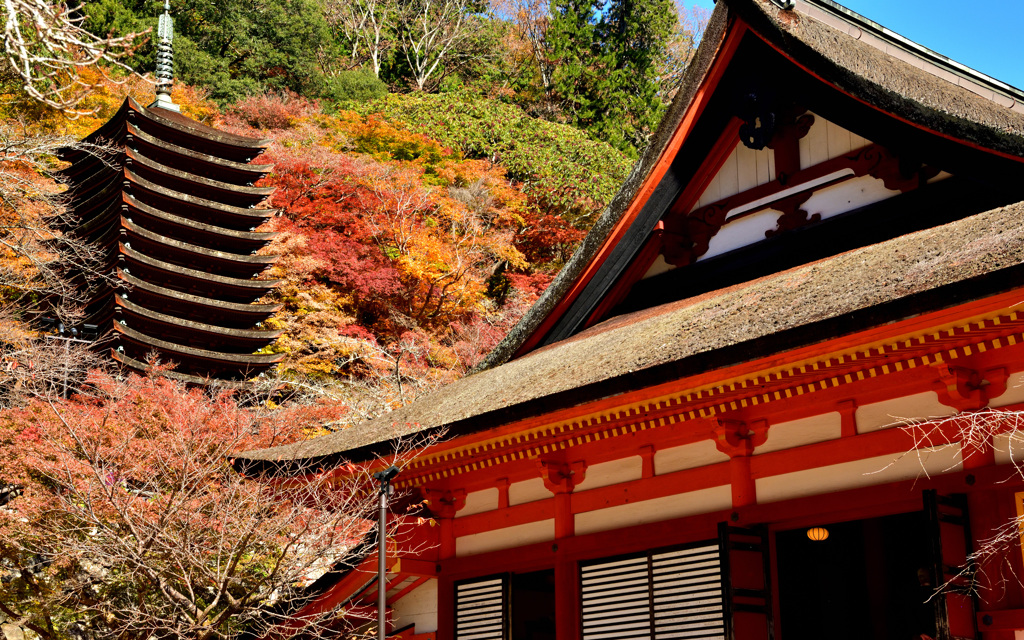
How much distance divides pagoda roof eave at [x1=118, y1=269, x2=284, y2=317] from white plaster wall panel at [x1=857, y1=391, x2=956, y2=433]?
1502cm

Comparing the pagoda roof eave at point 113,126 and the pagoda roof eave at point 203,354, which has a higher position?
the pagoda roof eave at point 113,126

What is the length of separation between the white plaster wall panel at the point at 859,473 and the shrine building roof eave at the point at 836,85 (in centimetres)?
216

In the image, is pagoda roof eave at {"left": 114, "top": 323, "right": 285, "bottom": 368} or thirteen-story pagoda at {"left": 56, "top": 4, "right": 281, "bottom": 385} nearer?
pagoda roof eave at {"left": 114, "top": 323, "right": 285, "bottom": 368}

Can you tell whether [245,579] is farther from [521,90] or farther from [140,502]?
[521,90]

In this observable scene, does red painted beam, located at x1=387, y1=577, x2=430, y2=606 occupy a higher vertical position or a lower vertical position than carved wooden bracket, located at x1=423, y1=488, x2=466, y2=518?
lower

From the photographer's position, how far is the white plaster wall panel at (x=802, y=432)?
235 inches

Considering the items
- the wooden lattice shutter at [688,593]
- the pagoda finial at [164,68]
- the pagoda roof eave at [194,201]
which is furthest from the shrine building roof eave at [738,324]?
the pagoda finial at [164,68]

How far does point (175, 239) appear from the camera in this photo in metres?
19.5

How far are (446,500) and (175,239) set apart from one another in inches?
525

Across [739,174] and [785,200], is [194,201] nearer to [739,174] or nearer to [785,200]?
→ [739,174]

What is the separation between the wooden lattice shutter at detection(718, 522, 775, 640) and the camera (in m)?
5.91

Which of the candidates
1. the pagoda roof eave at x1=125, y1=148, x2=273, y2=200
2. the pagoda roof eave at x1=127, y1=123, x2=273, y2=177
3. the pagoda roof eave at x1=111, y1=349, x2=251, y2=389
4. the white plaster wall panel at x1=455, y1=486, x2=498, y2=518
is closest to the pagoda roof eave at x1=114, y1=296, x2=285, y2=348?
the pagoda roof eave at x1=111, y1=349, x2=251, y2=389

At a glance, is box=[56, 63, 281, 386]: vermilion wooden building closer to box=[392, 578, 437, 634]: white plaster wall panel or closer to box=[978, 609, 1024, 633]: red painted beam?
box=[392, 578, 437, 634]: white plaster wall panel

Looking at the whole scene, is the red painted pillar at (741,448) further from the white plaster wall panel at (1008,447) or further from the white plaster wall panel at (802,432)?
the white plaster wall panel at (1008,447)
